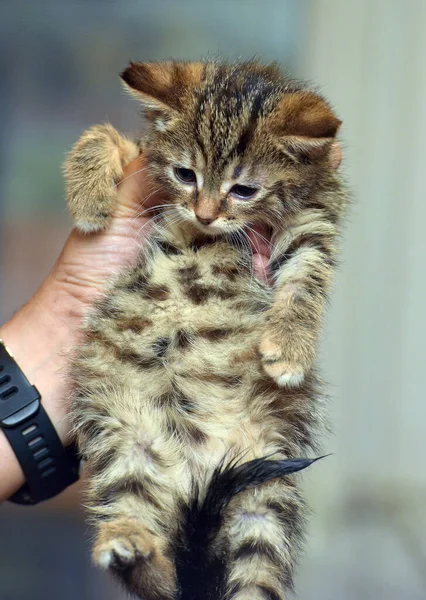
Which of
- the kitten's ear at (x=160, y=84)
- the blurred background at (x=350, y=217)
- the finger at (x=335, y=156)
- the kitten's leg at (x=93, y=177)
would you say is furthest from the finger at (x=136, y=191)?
the blurred background at (x=350, y=217)

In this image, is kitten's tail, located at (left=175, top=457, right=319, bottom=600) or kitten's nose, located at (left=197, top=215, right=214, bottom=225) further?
kitten's nose, located at (left=197, top=215, right=214, bottom=225)

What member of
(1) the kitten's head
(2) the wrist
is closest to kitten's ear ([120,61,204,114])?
(1) the kitten's head

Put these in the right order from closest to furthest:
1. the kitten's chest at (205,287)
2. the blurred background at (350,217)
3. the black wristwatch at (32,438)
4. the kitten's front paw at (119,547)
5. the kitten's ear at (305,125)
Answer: the kitten's front paw at (119,547) → the kitten's ear at (305,125) → the kitten's chest at (205,287) → the black wristwatch at (32,438) → the blurred background at (350,217)

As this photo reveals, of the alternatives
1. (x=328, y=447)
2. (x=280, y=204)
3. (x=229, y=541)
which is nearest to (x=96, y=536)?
(x=229, y=541)

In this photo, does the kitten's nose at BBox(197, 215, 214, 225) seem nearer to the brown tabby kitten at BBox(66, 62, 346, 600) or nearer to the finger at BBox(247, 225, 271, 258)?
the brown tabby kitten at BBox(66, 62, 346, 600)

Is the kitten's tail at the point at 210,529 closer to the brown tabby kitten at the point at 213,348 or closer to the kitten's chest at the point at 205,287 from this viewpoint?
the brown tabby kitten at the point at 213,348

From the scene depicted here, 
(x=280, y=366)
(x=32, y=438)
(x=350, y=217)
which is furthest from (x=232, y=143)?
(x=350, y=217)
